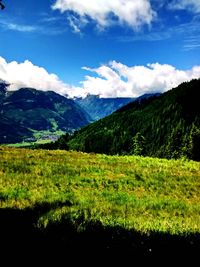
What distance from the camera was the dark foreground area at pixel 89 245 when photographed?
25.1 ft

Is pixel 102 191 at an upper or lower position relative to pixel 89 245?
lower

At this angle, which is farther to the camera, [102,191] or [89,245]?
[102,191]

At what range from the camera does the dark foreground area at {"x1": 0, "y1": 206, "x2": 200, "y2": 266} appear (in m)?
7.64

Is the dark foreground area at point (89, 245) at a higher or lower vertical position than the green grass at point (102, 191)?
higher

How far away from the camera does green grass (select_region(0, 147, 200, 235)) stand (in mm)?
12094

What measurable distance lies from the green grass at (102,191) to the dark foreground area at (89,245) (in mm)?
557

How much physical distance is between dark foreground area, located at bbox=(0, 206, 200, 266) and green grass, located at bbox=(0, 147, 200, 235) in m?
0.56

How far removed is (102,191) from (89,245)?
1195 cm

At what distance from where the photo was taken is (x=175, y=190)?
A: 2341 cm

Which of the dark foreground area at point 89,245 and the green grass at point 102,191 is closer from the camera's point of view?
the dark foreground area at point 89,245

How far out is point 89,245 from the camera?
8219 mm

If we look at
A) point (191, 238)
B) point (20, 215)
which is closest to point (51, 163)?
point (20, 215)

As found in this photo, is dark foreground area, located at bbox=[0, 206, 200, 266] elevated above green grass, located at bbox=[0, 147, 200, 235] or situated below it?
above

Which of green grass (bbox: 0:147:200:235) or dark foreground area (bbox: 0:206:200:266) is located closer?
dark foreground area (bbox: 0:206:200:266)
